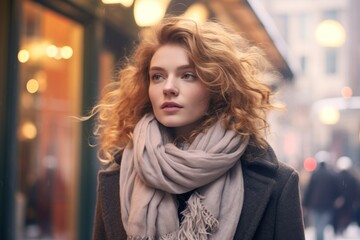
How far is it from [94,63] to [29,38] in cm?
104

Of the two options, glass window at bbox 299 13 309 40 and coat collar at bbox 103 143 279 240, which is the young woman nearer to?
coat collar at bbox 103 143 279 240

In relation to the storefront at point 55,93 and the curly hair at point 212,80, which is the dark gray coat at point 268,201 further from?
the storefront at point 55,93

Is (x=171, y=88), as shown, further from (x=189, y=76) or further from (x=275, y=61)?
(x=275, y=61)

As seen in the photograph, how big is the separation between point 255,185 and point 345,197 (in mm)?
2794

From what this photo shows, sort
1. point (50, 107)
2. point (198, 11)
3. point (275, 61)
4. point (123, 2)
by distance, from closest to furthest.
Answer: point (198, 11)
point (275, 61)
point (123, 2)
point (50, 107)

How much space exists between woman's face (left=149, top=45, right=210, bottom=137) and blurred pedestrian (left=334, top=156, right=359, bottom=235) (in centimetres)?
281

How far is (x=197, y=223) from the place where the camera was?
7.00 feet

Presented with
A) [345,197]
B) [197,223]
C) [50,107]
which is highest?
[50,107]

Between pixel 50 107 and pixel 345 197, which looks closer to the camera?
pixel 345 197

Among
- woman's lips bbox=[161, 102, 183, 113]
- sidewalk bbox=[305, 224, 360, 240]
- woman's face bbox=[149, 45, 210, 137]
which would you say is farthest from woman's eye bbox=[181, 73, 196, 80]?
sidewalk bbox=[305, 224, 360, 240]

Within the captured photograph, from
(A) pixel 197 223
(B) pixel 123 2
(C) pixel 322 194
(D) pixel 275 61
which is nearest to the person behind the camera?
(A) pixel 197 223

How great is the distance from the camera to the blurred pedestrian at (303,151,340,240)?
4.88m

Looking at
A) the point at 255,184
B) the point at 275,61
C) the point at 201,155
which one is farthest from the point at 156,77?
the point at 275,61

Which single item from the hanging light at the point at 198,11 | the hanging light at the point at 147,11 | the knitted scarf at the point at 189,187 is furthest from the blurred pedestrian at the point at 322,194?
the knitted scarf at the point at 189,187
